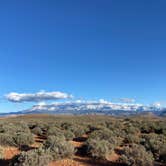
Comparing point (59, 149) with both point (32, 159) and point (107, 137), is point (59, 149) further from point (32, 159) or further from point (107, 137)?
point (107, 137)

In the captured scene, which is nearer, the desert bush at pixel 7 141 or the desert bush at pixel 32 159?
the desert bush at pixel 32 159

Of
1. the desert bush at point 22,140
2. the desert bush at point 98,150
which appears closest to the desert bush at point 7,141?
the desert bush at point 22,140

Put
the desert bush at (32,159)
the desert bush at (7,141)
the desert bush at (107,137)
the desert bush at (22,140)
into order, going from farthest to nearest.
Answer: the desert bush at (107,137)
the desert bush at (22,140)
the desert bush at (7,141)
the desert bush at (32,159)

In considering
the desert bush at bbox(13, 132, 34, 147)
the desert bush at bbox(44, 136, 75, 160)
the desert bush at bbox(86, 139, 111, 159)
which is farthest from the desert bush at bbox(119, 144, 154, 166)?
the desert bush at bbox(13, 132, 34, 147)

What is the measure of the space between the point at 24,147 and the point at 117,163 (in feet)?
19.9

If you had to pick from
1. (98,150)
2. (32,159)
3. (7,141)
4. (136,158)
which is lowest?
(136,158)

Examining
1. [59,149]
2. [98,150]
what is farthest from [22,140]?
[98,150]

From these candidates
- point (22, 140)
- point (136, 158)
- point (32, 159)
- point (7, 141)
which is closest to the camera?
point (32, 159)

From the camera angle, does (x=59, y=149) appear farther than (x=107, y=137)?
No

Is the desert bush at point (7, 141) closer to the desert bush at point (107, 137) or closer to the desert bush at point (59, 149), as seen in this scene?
the desert bush at point (59, 149)

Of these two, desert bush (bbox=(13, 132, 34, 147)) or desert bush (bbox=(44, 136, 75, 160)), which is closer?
desert bush (bbox=(44, 136, 75, 160))

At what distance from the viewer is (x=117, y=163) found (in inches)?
497

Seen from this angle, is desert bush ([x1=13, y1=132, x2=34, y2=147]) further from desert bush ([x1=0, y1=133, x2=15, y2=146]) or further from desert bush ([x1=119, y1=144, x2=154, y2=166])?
desert bush ([x1=119, y1=144, x2=154, y2=166])

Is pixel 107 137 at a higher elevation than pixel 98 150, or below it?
higher
